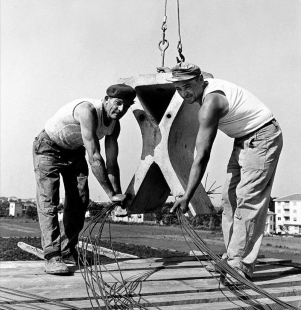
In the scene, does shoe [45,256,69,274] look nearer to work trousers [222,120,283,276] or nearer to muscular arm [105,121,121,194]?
muscular arm [105,121,121,194]

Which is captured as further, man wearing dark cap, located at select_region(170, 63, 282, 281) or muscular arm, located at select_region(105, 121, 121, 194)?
muscular arm, located at select_region(105, 121, 121, 194)

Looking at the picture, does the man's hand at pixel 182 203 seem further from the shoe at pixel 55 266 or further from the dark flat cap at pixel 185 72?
the shoe at pixel 55 266

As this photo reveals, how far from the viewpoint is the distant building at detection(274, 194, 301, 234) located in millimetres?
76500

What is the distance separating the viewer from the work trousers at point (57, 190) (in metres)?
3.94

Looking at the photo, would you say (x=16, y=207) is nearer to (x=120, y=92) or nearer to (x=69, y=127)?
(x=69, y=127)

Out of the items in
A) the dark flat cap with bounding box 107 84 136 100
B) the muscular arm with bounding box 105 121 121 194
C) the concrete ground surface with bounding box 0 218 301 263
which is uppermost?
the dark flat cap with bounding box 107 84 136 100

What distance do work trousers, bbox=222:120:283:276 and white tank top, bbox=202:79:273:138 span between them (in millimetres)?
65

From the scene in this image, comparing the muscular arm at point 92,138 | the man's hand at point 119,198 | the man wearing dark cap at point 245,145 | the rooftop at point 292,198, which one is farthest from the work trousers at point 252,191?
the rooftop at point 292,198

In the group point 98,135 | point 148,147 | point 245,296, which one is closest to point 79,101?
point 98,135

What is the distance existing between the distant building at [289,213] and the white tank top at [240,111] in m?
74.3

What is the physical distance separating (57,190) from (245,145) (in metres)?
1.57

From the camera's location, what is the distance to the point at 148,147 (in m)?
4.44

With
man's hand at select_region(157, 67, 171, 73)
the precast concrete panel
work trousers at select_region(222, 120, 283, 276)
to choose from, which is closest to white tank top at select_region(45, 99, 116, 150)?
the precast concrete panel

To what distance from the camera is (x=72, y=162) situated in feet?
14.2
